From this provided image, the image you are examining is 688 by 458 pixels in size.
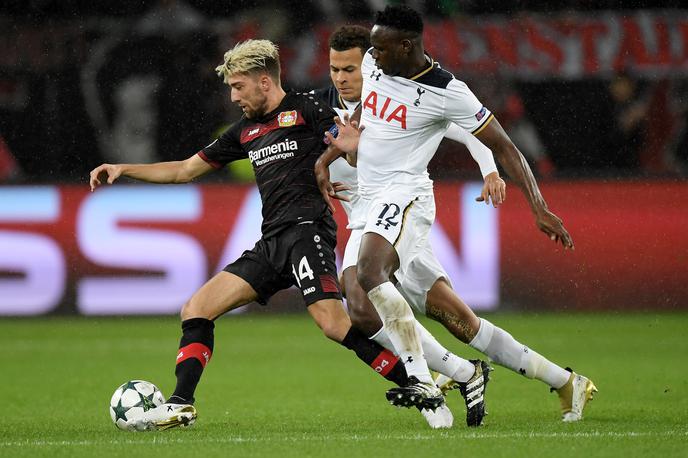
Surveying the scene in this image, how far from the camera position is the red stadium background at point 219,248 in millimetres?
11977

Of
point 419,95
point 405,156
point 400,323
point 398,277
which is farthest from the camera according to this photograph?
point 398,277

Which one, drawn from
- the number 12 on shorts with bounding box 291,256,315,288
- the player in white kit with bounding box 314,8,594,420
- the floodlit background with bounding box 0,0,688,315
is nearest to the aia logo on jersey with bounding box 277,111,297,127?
the player in white kit with bounding box 314,8,594,420

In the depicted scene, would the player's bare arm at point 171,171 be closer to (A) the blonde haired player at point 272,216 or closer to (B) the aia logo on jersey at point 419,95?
(A) the blonde haired player at point 272,216

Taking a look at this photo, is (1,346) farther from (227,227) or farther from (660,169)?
(660,169)

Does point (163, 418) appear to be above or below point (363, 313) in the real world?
below

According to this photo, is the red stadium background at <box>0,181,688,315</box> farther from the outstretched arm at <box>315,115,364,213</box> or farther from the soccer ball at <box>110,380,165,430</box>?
the soccer ball at <box>110,380,165,430</box>

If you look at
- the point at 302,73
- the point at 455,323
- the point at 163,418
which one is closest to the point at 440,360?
the point at 455,323

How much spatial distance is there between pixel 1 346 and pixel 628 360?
5237mm

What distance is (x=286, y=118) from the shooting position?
652cm

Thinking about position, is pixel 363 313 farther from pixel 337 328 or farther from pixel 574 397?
pixel 574 397

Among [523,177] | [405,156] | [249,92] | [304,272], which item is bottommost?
[304,272]

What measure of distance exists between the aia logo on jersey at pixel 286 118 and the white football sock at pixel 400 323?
44.7 inches

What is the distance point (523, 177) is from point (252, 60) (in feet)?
4.97

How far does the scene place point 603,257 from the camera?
12055 mm
